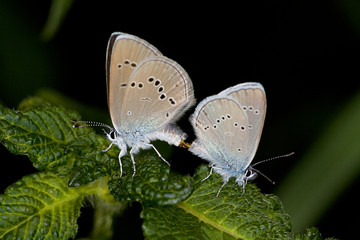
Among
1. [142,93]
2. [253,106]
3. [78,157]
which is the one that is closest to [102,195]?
[78,157]

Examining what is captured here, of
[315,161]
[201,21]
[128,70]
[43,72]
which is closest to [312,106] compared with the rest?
[315,161]

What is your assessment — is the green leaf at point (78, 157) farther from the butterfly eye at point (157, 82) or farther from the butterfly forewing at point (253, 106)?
the butterfly forewing at point (253, 106)

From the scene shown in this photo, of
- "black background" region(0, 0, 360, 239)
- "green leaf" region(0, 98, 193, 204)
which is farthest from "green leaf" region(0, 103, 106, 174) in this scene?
"black background" region(0, 0, 360, 239)

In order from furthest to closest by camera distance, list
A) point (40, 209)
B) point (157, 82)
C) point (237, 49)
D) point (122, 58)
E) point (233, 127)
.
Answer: point (237, 49) → point (157, 82) → point (233, 127) → point (122, 58) → point (40, 209)

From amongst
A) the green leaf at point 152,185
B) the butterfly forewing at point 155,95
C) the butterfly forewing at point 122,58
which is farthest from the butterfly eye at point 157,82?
the green leaf at point 152,185

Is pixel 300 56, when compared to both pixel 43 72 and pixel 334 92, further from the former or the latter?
pixel 43 72

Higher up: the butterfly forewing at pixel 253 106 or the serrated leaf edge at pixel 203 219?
the butterfly forewing at pixel 253 106

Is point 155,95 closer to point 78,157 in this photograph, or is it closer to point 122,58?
point 122,58
